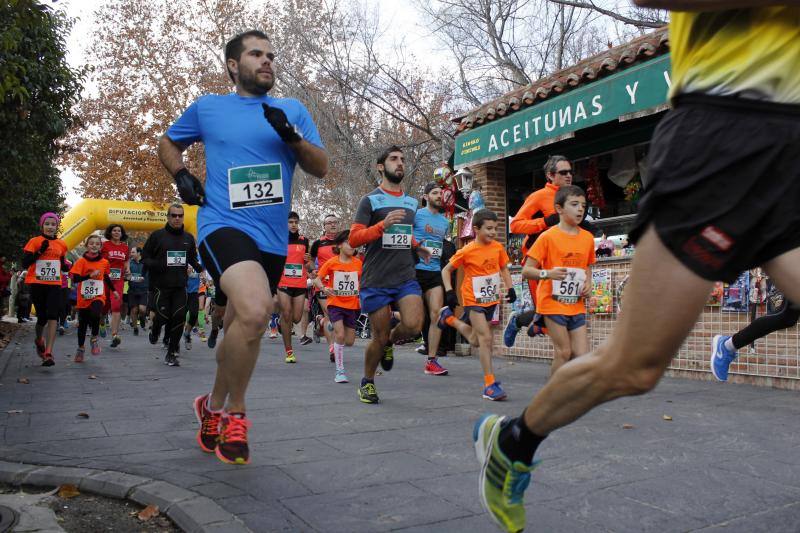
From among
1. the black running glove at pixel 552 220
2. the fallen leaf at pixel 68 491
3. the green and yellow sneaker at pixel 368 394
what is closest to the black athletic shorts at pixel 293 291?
the green and yellow sneaker at pixel 368 394

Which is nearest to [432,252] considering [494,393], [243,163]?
[494,393]

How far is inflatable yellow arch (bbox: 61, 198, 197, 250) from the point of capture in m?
21.8

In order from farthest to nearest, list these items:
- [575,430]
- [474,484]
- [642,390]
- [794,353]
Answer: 1. [794,353]
2. [575,430]
3. [474,484]
4. [642,390]

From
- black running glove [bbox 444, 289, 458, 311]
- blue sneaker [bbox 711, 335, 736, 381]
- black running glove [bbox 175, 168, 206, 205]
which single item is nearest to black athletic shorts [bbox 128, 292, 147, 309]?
black running glove [bbox 444, 289, 458, 311]

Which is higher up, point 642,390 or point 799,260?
point 799,260

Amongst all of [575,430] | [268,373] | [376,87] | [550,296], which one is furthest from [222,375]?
[376,87]

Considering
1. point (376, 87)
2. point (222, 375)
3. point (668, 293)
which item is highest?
point (376, 87)

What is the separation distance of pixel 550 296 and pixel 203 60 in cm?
2549

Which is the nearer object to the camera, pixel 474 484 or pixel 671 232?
pixel 671 232

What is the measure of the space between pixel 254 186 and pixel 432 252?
4.45m

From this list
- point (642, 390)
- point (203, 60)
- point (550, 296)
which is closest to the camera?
point (642, 390)

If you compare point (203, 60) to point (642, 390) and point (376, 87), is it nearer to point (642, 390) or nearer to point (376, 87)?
point (376, 87)

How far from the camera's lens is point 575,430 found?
15.4ft

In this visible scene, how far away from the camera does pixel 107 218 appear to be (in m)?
22.8
